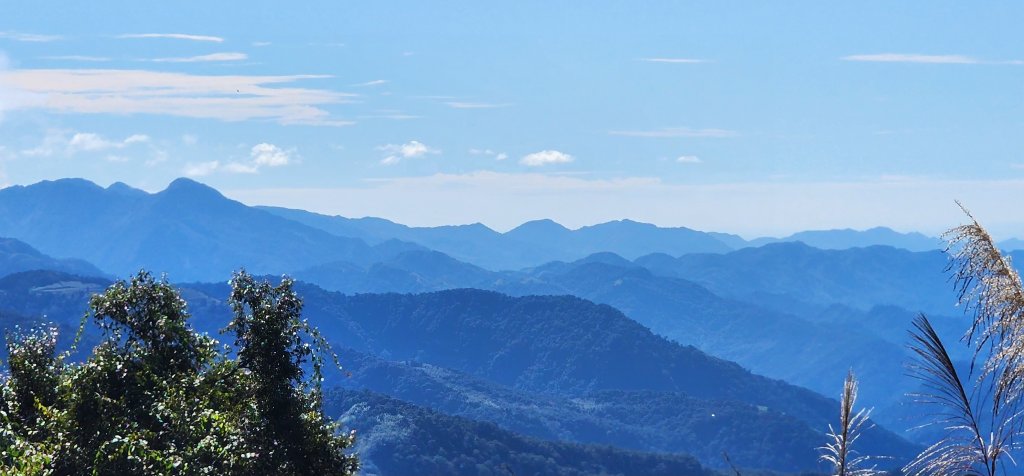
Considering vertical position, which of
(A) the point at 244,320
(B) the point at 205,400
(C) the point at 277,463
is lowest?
(C) the point at 277,463

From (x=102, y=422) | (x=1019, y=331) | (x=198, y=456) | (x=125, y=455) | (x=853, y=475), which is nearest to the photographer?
(x=1019, y=331)

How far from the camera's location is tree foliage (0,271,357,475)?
2909 cm

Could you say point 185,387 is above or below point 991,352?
below

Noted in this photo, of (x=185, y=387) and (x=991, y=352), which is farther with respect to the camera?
(x=185, y=387)

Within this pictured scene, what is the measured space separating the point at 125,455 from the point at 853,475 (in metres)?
19.0

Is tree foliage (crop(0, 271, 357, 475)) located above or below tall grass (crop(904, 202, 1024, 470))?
below

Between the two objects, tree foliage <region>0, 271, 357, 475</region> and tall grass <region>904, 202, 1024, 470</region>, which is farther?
tree foliage <region>0, 271, 357, 475</region>

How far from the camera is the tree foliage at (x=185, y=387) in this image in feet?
95.5

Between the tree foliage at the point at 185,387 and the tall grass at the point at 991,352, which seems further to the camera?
the tree foliage at the point at 185,387

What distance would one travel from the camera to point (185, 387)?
31609 mm

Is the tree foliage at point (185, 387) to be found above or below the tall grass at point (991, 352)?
below

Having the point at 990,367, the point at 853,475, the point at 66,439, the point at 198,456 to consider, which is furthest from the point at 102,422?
the point at 990,367

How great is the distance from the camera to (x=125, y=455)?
25562 millimetres

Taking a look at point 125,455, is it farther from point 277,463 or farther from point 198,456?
point 277,463
